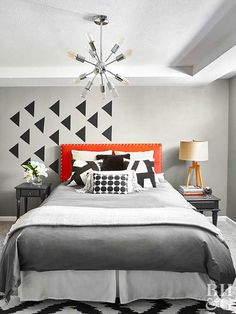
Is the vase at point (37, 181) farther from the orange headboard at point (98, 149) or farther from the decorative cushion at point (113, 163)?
the decorative cushion at point (113, 163)

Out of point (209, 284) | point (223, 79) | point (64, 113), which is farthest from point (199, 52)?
point (209, 284)

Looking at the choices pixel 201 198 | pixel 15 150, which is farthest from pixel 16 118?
pixel 201 198

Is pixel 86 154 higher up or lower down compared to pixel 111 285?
higher up

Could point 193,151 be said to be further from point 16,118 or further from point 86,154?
point 16,118

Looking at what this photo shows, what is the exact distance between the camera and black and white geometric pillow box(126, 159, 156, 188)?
4656 millimetres

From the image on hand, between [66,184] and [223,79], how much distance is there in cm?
273

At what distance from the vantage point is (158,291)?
9.34 feet

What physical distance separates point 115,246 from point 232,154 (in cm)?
312

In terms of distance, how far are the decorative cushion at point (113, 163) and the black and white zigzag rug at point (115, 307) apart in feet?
7.19

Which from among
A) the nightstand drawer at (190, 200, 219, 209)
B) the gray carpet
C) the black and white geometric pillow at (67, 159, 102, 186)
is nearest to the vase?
the black and white geometric pillow at (67, 159, 102, 186)

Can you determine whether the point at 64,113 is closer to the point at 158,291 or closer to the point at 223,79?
the point at 223,79

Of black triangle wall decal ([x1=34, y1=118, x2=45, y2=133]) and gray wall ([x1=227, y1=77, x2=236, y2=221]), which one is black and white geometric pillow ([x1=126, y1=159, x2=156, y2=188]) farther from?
black triangle wall decal ([x1=34, y1=118, x2=45, y2=133])

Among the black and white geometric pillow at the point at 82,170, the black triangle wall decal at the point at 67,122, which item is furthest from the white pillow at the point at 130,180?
the black triangle wall decal at the point at 67,122

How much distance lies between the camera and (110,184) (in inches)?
170
